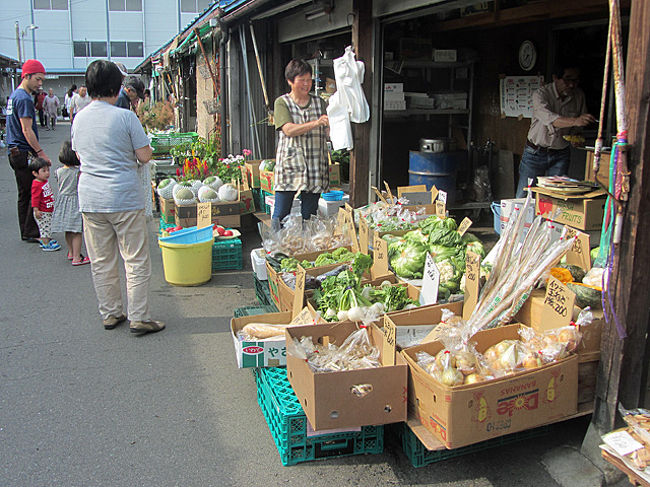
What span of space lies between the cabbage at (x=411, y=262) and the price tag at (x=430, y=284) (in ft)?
1.49

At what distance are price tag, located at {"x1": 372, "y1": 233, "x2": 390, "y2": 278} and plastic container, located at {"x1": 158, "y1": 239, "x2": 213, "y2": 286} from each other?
2220 millimetres

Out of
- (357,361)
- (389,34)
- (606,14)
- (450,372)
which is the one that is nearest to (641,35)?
(450,372)

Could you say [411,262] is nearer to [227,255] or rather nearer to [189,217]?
[227,255]

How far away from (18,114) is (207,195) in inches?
95.8

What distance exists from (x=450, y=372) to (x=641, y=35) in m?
1.73

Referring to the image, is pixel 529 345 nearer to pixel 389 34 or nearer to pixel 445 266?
pixel 445 266

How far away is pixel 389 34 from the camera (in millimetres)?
8586

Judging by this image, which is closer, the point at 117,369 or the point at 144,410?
the point at 144,410

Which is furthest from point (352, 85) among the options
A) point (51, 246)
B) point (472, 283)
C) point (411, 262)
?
point (51, 246)

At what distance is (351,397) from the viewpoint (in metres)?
2.88

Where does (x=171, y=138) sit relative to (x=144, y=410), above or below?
above

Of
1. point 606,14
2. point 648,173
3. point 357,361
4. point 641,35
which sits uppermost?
point 606,14

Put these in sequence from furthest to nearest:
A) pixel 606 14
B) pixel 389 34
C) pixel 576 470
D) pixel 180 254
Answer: pixel 389 34 → pixel 606 14 → pixel 180 254 → pixel 576 470

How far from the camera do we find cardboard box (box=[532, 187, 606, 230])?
17.1 ft
